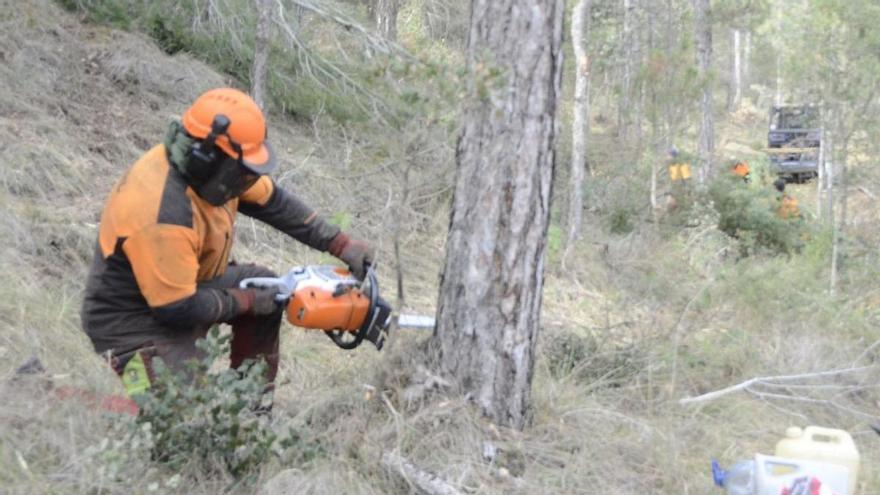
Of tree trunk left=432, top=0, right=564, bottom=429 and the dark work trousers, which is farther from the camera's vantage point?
the dark work trousers

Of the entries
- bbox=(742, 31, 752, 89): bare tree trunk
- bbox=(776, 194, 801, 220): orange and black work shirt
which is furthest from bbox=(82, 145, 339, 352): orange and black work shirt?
bbox=(742, 31, 752, 89): bare tree trunk

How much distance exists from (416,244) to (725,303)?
8.90 feet

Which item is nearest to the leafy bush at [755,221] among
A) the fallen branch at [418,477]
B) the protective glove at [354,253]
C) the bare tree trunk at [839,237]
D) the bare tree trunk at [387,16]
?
the bare tree trunk at [839,237]

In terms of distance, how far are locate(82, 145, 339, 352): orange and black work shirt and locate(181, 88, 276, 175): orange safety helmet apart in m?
0.24

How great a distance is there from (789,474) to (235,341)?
8.63 ft

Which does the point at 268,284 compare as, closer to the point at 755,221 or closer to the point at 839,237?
the point at 839,237

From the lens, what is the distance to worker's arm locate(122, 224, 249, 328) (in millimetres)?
3738

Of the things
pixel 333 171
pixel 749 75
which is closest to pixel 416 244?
pixel 333 171

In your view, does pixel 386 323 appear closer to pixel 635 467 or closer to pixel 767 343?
pixel 635 467

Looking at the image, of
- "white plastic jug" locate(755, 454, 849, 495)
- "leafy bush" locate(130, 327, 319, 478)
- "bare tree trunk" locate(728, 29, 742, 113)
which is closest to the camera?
"leafy bush" locate(130, 327, 319, 478)

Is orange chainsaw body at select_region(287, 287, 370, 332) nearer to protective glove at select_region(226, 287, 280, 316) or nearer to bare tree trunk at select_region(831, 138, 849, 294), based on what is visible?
Result: protective glove at select_region(226, 287, 280, 316)

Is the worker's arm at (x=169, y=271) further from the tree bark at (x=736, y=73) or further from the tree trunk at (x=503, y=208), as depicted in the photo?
the tree bark at (x=736, y=73)

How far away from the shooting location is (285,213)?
4.62 m

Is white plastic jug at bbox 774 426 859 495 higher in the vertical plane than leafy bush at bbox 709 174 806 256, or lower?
lower
